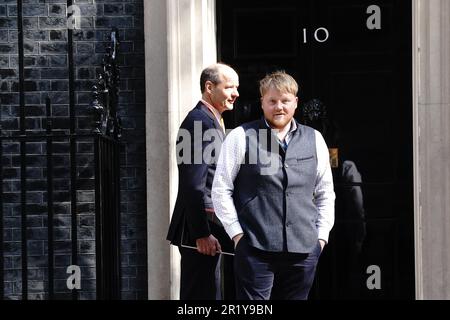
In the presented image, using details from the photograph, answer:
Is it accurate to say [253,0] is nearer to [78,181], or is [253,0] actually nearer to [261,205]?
[78,181]

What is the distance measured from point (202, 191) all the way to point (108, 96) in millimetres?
1024

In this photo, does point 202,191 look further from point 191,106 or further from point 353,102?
point 353,102

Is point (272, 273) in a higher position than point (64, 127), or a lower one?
lower

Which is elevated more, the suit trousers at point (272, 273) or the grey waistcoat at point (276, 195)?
the grey waistcoat at point (276, 195)

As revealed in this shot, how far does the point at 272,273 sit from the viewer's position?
5043 millimetres

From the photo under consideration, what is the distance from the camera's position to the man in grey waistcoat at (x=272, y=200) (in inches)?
197

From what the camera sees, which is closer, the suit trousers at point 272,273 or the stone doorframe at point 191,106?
the suit trousers at point 272,273

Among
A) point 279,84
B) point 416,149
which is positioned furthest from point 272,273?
point 416,149

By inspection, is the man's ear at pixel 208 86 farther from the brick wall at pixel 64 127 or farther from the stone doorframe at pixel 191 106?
the brick wall at pixel 64 127

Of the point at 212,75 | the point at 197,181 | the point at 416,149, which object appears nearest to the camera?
the point at 197,181

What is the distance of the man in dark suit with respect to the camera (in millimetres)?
5309

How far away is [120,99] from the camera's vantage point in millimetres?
6742

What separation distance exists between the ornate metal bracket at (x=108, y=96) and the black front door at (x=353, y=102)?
0.92m

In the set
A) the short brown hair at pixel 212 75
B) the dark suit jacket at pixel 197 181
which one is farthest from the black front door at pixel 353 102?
the dark suit jacket at pixel 197 181
